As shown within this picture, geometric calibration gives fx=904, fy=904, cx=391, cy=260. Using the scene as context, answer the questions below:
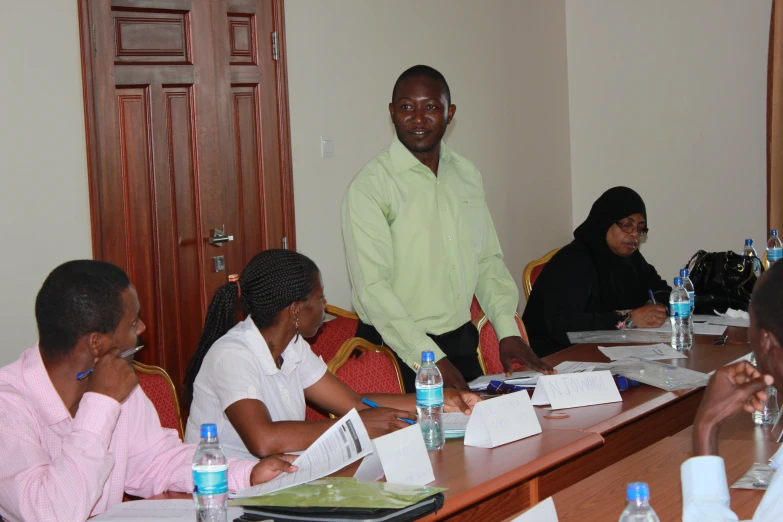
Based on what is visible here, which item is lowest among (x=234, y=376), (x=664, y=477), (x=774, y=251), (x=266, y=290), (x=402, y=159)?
(x=664, y=477)

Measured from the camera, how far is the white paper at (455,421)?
2686 millimetres

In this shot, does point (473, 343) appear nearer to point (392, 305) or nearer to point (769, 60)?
point (392, 305)

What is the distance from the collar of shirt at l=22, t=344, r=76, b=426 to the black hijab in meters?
2.97

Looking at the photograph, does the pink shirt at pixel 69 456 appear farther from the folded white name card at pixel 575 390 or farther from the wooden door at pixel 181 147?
the wooden door at pixel 181 147

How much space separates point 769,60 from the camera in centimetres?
631

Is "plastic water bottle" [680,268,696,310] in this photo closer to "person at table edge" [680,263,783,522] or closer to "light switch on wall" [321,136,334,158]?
"light switch on wall" [321,136,334,158]

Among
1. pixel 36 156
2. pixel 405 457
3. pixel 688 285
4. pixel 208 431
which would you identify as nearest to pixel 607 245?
pixel 688 285

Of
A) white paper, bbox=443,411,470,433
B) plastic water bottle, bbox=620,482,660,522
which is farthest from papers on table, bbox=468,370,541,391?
plastic water bottle, bbox=620,482,660,522

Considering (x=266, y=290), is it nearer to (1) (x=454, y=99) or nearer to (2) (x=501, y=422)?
(2) (x=501, y=422)

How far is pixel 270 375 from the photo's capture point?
9.22 feet

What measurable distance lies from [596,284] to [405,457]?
252cm

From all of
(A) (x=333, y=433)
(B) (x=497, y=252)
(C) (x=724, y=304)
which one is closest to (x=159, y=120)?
(B) (x=497, y=252)

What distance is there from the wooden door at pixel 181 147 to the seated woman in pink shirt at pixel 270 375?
1799 mm

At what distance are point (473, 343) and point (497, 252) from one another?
45cm
